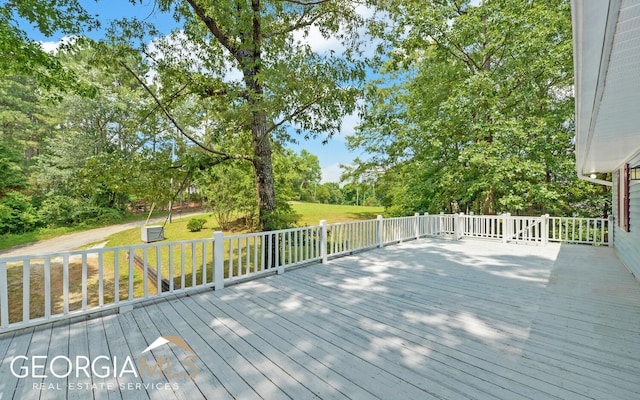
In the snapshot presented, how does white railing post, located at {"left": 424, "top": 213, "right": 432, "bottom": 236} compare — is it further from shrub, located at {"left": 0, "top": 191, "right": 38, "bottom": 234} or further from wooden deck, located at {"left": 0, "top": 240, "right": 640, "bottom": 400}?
shrub, located at {"left": 0, "top": 191, "right": 38, "bottom": 234}

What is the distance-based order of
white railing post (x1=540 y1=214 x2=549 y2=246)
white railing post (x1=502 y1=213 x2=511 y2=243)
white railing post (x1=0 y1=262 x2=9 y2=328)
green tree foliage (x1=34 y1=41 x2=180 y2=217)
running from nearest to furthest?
white railing post (x1=0 y1=262 x2=9 y2=328), white railing post (x1=540 y1=214 x2=549 y2=246), white railing post (x1=502 y1=213 x2=511 y2=243), green tree foliage (x1=34 y1=41 x2=180 y2=217)

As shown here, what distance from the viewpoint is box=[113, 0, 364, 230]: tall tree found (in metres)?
4.75

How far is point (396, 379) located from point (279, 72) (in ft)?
14.6

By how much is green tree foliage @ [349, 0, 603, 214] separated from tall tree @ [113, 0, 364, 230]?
8.35 ft

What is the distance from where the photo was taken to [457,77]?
1070cm

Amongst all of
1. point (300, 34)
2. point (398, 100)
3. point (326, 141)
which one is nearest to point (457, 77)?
point (398, 100)

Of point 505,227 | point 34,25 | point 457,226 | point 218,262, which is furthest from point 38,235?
point 505,227

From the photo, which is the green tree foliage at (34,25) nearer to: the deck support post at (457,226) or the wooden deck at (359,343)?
the wooden deck at (359,343)

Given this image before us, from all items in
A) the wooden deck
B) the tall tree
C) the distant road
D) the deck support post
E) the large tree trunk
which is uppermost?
the tall tree

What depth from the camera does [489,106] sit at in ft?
31.2

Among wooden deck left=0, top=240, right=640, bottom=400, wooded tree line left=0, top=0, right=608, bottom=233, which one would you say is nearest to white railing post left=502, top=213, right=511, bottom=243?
wooded tree line left=0, top=0, right=608, bottom=233

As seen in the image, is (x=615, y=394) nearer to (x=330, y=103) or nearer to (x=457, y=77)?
(x=330, y=103)

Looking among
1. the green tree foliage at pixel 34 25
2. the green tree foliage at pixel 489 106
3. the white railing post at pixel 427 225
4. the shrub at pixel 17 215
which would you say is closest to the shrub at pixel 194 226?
the shrub at pixel 17 215

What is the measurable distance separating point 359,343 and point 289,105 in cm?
395
